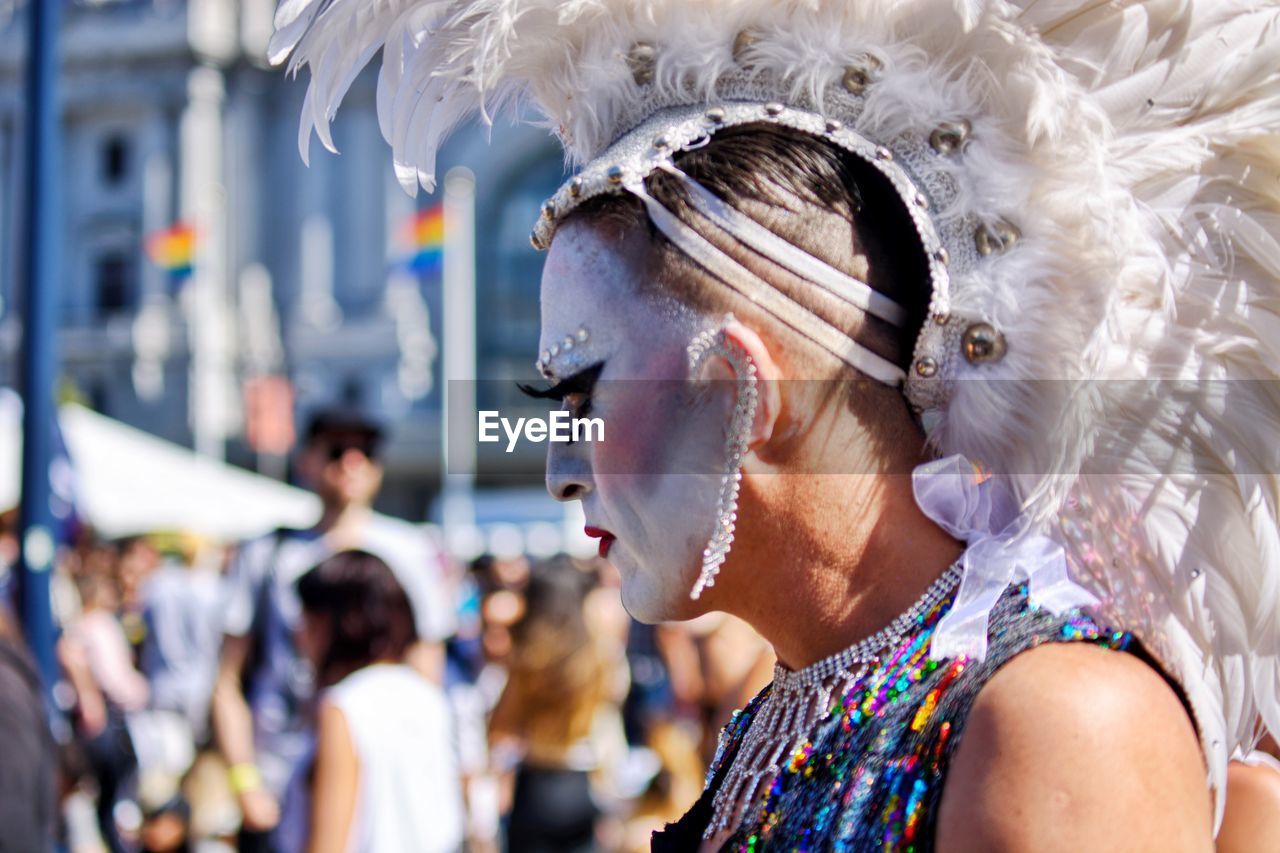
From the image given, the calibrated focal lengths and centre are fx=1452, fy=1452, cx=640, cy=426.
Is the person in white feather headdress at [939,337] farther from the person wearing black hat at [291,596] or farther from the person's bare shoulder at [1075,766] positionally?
the person wearing black hat at [291,596]

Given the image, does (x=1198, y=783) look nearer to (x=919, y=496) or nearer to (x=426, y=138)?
(x=919, y=496)

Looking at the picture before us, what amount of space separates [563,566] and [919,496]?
169 inches

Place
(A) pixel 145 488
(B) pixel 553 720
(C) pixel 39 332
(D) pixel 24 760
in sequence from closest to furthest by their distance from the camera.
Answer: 1. (D) pixel 24 760
2. (C) pixel 39 332
3. (B) pixel 553 720
4. (A) pixel 145 488

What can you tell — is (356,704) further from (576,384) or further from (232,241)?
(232,241)

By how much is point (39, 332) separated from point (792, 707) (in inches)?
158

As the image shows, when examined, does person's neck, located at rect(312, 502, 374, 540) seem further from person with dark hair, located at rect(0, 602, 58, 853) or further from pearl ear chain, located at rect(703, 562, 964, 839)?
pearl ear chain, located at rect(703, 562, 964, 839)

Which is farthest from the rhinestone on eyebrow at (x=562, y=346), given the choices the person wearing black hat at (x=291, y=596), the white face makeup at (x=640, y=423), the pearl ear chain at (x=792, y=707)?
the person wearing black hat at (x=291, y=596)

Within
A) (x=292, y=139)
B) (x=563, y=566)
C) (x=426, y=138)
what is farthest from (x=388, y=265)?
(x=426, y=138)

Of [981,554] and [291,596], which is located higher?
[981,554]

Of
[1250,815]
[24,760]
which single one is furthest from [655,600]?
[24,760]

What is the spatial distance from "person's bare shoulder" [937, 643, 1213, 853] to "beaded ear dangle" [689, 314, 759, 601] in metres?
0.29

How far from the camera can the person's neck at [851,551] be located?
1284mm

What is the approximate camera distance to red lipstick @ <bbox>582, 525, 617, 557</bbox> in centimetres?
138

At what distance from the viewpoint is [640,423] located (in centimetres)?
131
